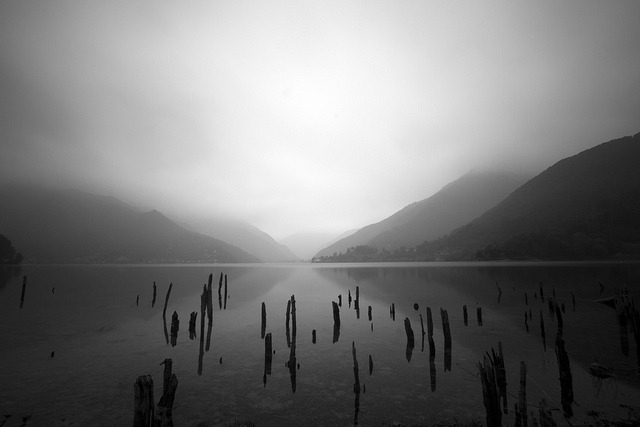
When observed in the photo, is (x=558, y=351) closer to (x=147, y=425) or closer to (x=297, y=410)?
(x=297, y=410)

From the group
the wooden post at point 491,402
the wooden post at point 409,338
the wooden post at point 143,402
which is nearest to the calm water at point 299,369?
the wooden post at point 409,338

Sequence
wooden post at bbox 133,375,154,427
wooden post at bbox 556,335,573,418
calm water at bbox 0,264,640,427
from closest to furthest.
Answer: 1. wooden post at bbox 133,375,154,427
2. calm water at bbox 0,264,640,427
3. wooden post at bbox 556,335,573,418

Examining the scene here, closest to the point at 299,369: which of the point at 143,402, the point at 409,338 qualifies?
the point at 409,338

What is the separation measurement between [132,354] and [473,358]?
23.3 m

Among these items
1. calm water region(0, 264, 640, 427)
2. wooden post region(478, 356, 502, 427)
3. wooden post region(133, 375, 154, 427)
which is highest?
wooden post region(133, 375, 154, 427)

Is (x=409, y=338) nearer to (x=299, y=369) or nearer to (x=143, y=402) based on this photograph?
(x=299, y=369)

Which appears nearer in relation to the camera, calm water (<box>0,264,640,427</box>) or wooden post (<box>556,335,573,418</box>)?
calm water (<box>0,264,640,427</box>)

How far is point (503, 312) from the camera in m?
34.8

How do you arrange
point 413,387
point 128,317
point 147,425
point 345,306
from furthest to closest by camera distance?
point 345,306, point 128,317, point 413,387, point 147,425

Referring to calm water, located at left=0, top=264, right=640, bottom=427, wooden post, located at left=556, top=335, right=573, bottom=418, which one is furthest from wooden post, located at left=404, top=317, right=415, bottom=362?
wooden post, located at left=556, top=335, right=573, bottom=418

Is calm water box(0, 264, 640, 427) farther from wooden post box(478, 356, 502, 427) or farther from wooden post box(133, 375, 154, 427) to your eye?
wooden post box(133, 375, 154, 427)

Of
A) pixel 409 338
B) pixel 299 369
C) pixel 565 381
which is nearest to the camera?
pixel 565 381

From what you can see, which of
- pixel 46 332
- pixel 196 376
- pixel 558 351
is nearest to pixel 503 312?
pixel 558 351

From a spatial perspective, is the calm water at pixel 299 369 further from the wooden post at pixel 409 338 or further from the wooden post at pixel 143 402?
the wooden post at pixel 143 402
